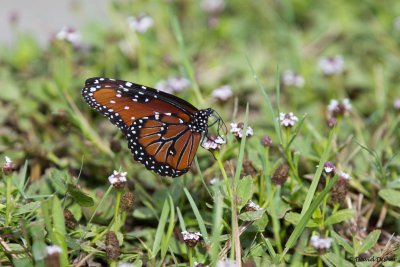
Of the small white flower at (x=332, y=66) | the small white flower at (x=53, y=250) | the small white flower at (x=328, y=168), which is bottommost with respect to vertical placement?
the small white flower at (x=53, y=250)

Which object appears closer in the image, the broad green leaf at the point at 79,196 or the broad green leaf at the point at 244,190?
the broad green leaf at the point at 244,190

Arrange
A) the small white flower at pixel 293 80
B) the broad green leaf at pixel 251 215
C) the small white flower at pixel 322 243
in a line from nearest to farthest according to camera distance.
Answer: the small white flower at pixel 322 243 → the broad green leaf at pixel 251 215 → the small white flower at pixel 293 80

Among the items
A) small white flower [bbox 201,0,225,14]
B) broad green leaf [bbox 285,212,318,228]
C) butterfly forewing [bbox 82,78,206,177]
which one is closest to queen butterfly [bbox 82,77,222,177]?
butterfly forewing [bbox 82,78,206,177]

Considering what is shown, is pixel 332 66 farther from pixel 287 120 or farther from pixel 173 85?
pixel 287 120

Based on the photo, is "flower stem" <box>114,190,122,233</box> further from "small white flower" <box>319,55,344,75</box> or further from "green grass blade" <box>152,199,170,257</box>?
"small white flower" <box>319,55,344,75</box>

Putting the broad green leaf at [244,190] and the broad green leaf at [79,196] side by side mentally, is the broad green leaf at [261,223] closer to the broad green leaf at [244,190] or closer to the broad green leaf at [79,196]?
the broad green leaf at [244,190]

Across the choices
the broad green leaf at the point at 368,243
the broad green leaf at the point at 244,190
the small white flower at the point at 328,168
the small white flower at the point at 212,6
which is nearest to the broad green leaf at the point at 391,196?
the broad green leaf at the point at 368,243
